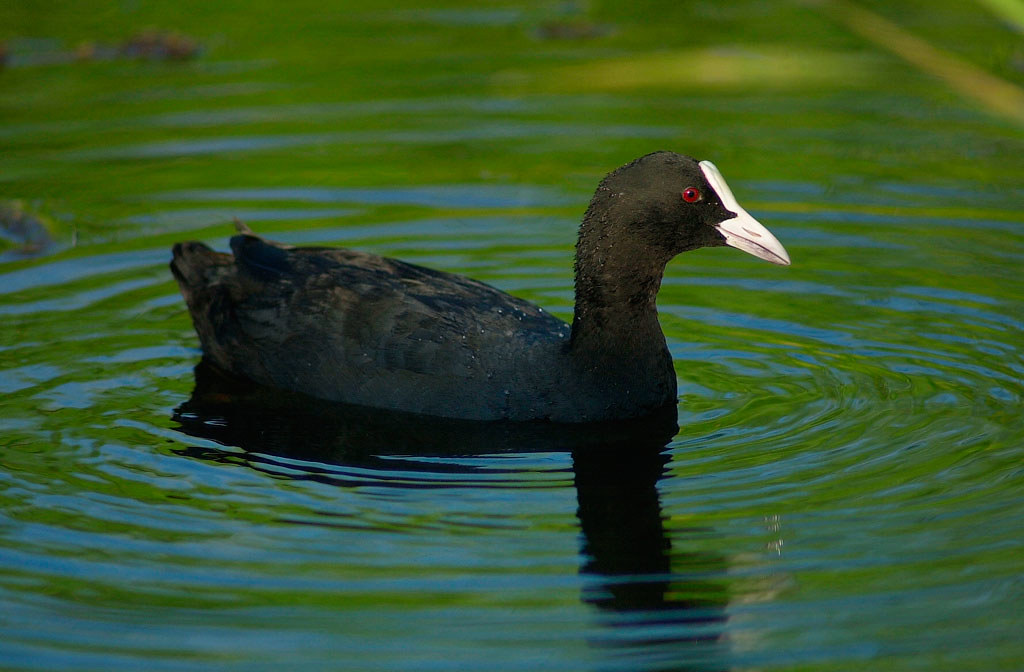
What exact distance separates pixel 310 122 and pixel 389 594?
6.23 metres

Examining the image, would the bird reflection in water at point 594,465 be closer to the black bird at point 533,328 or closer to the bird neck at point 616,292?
the black bird at point 533,328

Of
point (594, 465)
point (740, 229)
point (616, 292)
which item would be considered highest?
point (740, 229)

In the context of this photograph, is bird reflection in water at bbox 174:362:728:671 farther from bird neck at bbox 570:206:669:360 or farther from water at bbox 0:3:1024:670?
bird neck at bbox 570:206:669:360

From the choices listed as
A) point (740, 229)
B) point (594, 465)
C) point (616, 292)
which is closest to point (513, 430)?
point (594, 465)

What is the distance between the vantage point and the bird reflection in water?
12.4ft

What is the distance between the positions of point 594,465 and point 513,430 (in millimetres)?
466

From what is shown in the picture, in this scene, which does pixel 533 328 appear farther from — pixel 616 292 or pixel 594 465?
pixel 594 465

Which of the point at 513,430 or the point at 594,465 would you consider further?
the point at 513,430

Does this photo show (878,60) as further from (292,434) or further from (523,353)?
(292,434)

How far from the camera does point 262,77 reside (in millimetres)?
10555

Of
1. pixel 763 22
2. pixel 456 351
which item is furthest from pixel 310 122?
pixel 456 351

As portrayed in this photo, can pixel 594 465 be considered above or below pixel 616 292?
below

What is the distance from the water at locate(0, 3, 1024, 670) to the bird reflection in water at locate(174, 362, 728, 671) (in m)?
0.02

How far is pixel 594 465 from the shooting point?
16.7 feet
